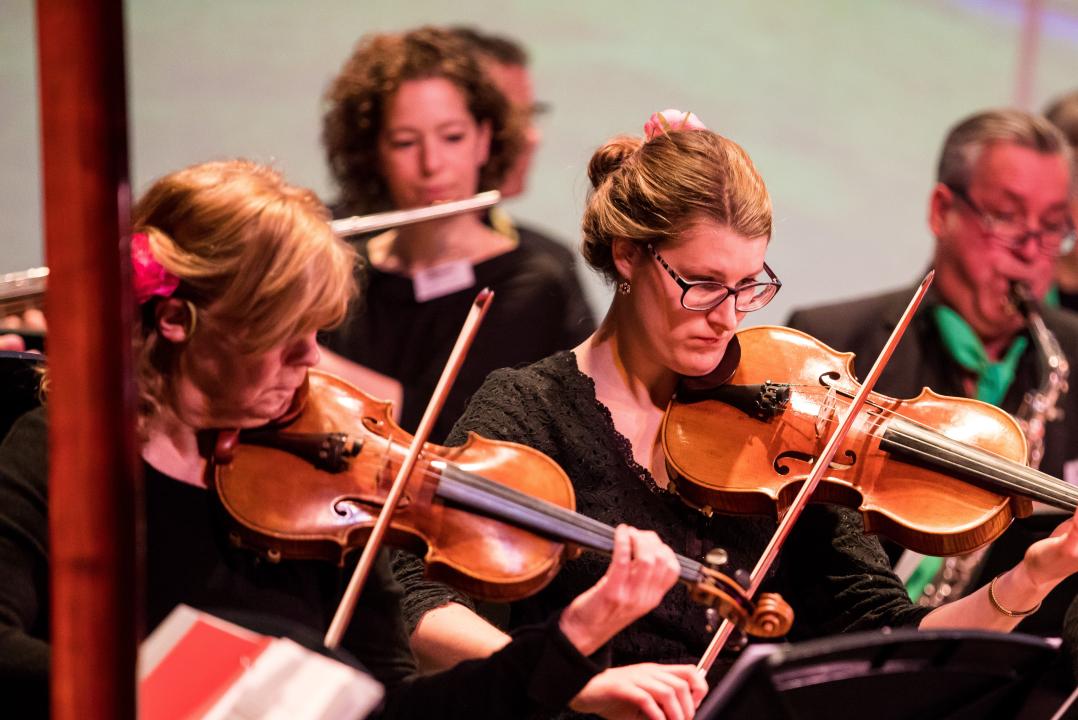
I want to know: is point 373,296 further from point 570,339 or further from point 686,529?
point 686,529

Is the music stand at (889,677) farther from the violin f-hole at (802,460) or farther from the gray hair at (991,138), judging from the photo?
the gray hair at (991,138)

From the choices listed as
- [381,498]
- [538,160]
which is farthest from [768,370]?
[538,160]

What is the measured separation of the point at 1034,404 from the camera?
2504 millimetres

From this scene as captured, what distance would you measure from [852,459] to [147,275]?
87cm

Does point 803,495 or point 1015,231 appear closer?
point 803,495

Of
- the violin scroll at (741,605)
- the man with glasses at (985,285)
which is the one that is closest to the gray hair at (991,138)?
the man with glasses at (985,285)

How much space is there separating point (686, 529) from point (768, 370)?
24cm

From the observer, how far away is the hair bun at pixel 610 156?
66.5 inches

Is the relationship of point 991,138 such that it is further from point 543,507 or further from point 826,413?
point 543,507

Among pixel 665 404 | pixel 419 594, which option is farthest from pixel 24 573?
pixel 665 404

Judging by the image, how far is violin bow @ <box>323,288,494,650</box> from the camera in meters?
1.33

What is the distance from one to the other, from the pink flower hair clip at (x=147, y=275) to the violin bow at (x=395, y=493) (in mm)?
321

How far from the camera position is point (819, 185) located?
11.7 ft

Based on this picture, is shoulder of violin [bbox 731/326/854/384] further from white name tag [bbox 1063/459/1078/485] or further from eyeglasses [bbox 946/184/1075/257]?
eyeglasses [bbox 946/184/1075/257]
